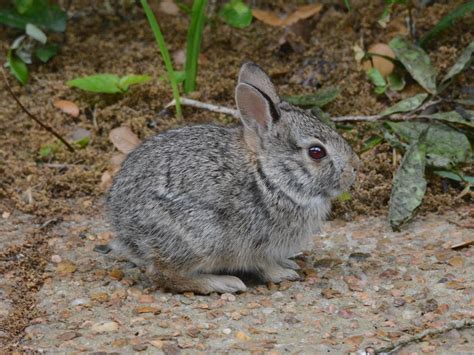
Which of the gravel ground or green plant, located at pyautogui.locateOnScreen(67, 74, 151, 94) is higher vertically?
green plant, located at pyautogui.locateOnScreen(67, 74, 151, 94)

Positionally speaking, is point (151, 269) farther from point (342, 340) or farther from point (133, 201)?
point (342, 340)

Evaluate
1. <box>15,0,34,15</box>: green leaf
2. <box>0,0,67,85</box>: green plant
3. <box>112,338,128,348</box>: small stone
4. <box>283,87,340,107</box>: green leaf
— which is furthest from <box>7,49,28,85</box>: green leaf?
<box>112,338,128,348</box>: small stone

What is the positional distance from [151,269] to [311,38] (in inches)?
134

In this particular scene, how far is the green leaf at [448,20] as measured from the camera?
7.38 m

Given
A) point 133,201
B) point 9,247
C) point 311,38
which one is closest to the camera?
point 133,201

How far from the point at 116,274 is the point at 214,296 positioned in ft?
2.29

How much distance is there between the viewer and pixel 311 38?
8227 mm

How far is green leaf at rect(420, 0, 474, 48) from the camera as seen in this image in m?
7.38

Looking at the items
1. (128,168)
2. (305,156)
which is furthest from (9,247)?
(305,156)

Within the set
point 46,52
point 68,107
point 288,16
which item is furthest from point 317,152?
point 46,52

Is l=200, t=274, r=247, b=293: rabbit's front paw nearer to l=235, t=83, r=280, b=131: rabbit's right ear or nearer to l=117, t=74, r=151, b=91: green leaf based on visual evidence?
l=235, t=83, r=280, b=131: rabbit's right ear

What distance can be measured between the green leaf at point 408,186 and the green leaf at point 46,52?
3.26 meters

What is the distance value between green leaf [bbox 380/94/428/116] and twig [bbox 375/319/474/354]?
2.70m

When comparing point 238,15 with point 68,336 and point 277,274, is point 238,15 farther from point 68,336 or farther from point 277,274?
point 68,336
